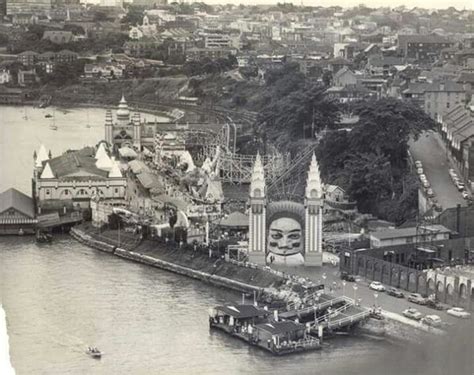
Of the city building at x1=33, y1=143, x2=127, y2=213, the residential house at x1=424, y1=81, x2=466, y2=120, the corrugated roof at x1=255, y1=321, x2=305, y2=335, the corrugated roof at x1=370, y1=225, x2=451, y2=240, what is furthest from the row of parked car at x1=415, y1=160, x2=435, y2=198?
the corrugated roof at x1=255, y1=321, x2=305, y2=335

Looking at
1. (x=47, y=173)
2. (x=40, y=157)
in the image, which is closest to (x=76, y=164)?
(x=47, y=173)

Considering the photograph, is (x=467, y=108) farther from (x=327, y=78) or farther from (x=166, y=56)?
(x=166, y=56)

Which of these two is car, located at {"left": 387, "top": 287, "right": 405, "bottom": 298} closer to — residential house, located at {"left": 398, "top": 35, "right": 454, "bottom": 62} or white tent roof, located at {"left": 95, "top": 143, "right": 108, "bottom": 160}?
white tent roof, located at {"left": 95, "top": 143, "right": 108, "bottom": 160}

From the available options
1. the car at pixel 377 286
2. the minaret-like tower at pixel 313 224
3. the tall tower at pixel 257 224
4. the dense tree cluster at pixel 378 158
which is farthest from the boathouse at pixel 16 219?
the car at pixel 377 286

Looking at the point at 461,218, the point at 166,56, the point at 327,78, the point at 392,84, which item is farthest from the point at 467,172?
the point at 166,56

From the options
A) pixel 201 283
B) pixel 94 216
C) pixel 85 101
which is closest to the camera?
pixel 201 283

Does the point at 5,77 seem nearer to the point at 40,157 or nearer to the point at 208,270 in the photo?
the point at 40,157
